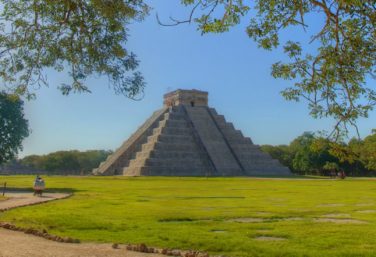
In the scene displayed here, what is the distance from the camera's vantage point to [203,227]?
12.5 m

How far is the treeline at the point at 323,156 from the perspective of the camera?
24.9 ft

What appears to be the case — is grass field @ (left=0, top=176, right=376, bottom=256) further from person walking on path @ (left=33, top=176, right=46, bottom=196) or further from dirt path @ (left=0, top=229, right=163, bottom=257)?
person walking on path @ (left=33, top=176, right=46, bottom=196)

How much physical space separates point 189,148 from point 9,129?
112ft

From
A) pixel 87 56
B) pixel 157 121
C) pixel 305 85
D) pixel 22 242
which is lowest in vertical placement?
pixel 22 242

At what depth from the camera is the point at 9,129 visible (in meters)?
42.1

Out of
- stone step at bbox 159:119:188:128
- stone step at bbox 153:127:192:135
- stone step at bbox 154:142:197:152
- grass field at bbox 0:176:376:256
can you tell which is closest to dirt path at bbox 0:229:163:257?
grass field at bbox 0:176:376:256

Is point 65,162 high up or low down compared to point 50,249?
up

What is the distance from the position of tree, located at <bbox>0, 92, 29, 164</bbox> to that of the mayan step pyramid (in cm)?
2137

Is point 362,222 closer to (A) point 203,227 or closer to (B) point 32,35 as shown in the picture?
(A) point 203,227

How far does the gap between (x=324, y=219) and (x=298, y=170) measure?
272 feet

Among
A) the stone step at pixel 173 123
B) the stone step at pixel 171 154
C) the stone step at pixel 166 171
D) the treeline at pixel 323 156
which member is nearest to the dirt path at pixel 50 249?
the treeline at pixel 323 156

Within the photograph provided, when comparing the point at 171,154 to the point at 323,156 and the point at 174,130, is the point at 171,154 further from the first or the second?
the point at 323,156

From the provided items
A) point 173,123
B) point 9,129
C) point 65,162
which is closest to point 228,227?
point 9,129

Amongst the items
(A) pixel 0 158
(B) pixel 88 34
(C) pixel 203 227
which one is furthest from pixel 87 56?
(A) pixel 0 158
